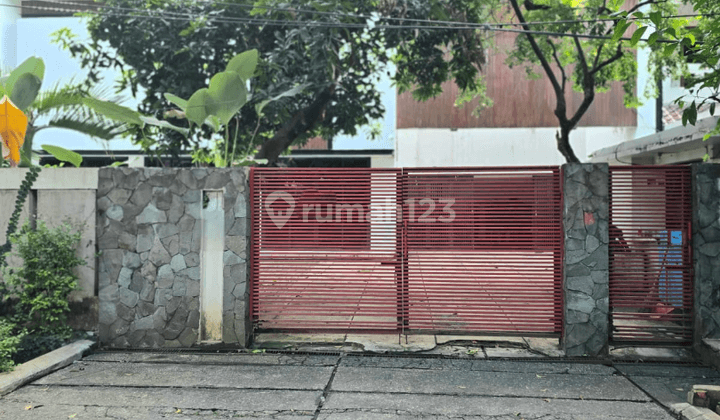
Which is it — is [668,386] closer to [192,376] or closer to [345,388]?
[345,388]

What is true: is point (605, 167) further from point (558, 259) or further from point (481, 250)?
point (481, 250)

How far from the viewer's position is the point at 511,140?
18.9 meters

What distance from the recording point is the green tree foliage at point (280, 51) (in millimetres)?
12625

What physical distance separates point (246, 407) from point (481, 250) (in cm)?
342

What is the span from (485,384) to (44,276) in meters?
5.17

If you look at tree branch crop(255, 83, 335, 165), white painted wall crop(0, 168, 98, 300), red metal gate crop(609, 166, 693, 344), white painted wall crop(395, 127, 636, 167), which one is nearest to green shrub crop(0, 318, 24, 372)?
white painted wall crop(0, 168, 98, 300)

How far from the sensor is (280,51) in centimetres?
1256

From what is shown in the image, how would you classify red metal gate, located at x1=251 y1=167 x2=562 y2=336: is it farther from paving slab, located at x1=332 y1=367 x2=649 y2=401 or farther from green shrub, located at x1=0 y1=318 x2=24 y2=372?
green shrub, located at x1=0 y1=318 x2=24 y2=372

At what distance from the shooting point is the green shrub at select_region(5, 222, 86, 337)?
7.12 meters

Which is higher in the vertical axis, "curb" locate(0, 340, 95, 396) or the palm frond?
the palm frond

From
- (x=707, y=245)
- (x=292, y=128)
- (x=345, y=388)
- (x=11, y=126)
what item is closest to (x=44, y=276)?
(x=11, y=126)

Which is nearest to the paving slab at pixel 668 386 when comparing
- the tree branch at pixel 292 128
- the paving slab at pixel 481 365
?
the paving slab at pixel 481 365

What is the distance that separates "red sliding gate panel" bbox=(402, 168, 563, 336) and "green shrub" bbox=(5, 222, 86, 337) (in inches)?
162

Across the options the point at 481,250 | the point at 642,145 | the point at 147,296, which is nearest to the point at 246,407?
the point at 147,296
